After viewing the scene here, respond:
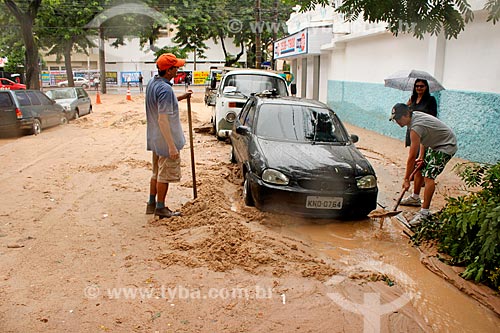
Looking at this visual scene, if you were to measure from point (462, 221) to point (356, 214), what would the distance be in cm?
162

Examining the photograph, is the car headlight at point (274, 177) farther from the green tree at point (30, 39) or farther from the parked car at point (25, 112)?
the green tree at point (30, 39)

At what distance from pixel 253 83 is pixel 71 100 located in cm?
980

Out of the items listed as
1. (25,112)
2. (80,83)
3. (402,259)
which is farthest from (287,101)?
(80,83)

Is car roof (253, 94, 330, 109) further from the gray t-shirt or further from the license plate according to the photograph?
the license plate

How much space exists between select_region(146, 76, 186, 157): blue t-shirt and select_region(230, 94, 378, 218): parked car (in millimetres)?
1165

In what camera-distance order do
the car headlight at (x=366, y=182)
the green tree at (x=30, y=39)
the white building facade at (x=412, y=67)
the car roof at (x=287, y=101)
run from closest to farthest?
the car headlight at (x=366, y=182)
the car roof at (x=287, y=101)
the white building facade at (x=412, y=67)
the green tree at (x=30, y=39)

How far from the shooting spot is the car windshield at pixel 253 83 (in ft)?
40.3

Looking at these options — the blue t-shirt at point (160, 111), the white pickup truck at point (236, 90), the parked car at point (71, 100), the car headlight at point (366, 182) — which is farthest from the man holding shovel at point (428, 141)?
the parked car at point (71, 100)

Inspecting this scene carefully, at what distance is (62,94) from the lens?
63.9 feet

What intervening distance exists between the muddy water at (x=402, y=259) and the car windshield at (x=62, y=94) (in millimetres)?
16162

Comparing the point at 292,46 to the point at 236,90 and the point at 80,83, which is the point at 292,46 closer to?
the point at 236,90

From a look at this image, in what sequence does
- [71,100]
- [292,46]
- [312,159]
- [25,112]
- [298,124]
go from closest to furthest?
[312,159]
[298,124]
[25,112]
[71,100]
[292,46]

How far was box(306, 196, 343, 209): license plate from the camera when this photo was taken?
560cm

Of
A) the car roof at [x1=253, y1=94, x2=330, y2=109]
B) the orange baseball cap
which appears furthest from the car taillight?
the orange baseball cap
